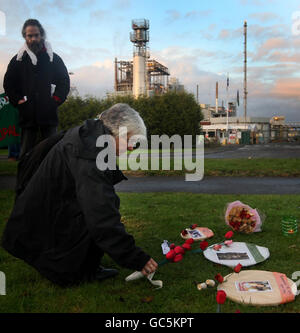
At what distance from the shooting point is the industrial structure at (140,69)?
206 ft

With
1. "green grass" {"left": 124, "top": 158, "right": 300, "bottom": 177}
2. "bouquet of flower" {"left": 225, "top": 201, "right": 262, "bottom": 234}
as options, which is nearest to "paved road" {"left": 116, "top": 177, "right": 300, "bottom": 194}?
"green grass" {"left": 124, "top": 158, "right": 300, "bottom": 177}

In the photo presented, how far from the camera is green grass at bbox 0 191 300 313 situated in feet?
8.82

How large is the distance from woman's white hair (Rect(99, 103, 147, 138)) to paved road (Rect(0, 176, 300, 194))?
5.46m

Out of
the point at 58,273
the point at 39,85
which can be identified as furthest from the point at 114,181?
the point at 39,85

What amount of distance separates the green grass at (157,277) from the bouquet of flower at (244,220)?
4.1 inches

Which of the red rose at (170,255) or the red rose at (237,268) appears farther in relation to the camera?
the red rose at (170,255)

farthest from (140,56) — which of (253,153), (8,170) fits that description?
(8,170)

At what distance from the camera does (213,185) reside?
9.07m

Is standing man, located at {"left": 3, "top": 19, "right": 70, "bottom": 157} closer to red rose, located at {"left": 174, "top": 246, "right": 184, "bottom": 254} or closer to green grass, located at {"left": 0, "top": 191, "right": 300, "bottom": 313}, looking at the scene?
green grass, located at {"left": 0, "top": 191, "right": 300, "bottom": 313}

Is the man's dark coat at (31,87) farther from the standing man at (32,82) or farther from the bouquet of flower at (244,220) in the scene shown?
the bouquet of flower at (244,220)

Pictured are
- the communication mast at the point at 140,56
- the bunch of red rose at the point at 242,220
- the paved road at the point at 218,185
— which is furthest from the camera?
the communication mast at the point at 140,56

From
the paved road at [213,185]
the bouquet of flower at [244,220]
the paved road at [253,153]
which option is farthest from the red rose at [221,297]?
the paved road at [253,153]

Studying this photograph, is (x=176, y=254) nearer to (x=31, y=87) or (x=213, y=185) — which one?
(x=31, y=87)
